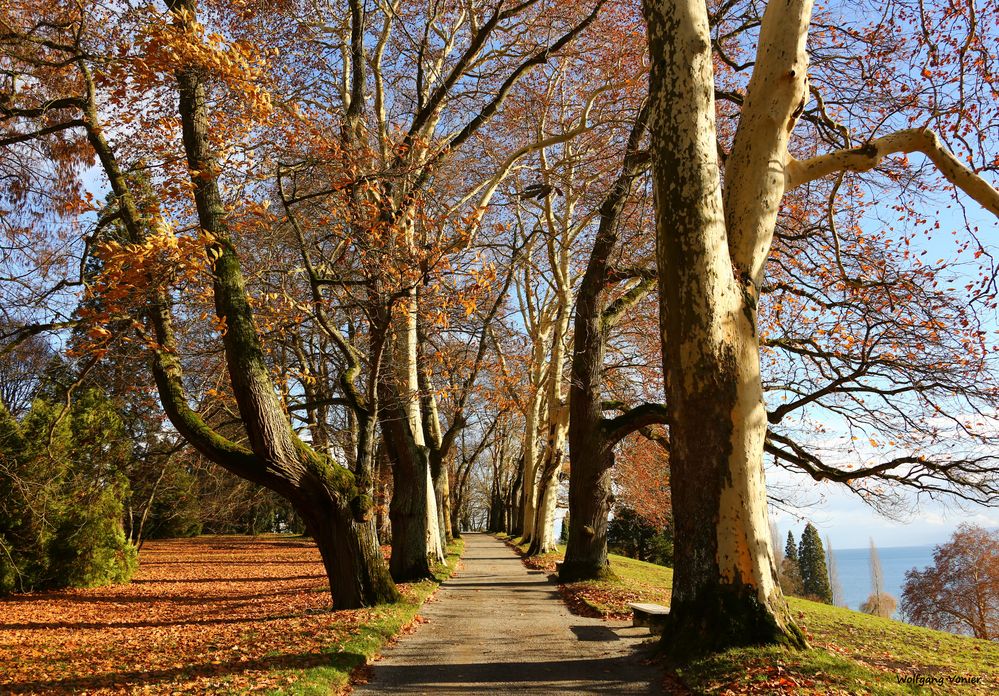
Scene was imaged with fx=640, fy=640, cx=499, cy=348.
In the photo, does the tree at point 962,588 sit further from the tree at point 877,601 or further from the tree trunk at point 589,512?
the tree trunk at point 589,512

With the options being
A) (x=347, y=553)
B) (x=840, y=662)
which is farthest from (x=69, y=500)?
(x=840, y=662)

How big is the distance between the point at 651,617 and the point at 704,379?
3.72 metres

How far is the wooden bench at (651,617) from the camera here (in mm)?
7723

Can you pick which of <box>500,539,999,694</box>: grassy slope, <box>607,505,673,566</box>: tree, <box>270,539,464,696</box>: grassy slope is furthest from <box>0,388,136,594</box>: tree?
<box>607,505,673,566</box>: tree

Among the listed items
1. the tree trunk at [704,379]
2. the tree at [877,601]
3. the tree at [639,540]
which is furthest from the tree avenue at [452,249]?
the tree at [877,601]

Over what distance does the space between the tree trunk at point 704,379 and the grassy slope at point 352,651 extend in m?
3.05

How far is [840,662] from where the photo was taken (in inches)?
207

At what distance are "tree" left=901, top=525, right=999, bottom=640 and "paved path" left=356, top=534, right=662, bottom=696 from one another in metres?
27.1

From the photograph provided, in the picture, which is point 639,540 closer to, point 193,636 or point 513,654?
point 193,636

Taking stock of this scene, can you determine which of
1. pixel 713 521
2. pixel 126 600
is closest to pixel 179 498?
pixel 126 600

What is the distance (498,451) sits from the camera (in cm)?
4641

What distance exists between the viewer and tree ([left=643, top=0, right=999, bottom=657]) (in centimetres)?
553

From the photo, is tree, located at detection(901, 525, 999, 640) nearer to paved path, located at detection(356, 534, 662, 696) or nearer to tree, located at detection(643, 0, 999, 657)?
paved path, located at detection(356, 534, 662, 696)

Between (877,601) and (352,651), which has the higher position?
(352,651)
